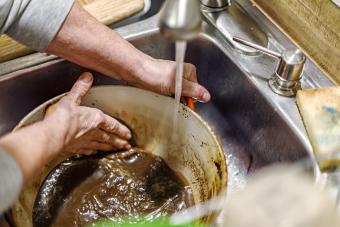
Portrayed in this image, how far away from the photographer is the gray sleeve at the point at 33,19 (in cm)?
72

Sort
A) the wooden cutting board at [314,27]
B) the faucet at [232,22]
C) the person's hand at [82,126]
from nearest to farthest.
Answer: the person's hand at [82,126] → the wooden cutting board at [314,27] → the faucet at [232,22]

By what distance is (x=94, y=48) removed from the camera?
2.67ft

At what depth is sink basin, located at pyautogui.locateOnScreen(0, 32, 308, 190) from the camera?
84cm

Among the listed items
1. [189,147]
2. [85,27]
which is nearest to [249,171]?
[189,147]

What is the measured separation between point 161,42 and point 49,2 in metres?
0.28

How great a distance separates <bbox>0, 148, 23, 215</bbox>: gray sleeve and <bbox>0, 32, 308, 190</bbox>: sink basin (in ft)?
1.19

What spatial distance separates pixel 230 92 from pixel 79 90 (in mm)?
311

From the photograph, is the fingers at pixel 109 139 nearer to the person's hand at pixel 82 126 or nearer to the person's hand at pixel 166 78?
the person's hand at pixel 82 126

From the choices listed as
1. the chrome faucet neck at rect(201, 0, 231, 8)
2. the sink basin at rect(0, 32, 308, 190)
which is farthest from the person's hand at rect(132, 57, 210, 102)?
the chrome faucet neck at rect(201, 0, 231, 8)

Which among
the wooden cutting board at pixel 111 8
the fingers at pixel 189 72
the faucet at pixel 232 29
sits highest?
the faucet at pixel 232 29

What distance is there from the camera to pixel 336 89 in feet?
2.60

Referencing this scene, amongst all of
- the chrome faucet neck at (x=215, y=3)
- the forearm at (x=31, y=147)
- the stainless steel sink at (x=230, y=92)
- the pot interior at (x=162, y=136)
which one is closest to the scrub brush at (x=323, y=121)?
the stainless steel sink at (x=230, y=92)

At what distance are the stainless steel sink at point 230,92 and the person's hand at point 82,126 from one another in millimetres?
111

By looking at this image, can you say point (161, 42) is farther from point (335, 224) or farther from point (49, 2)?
point (335, 224)
